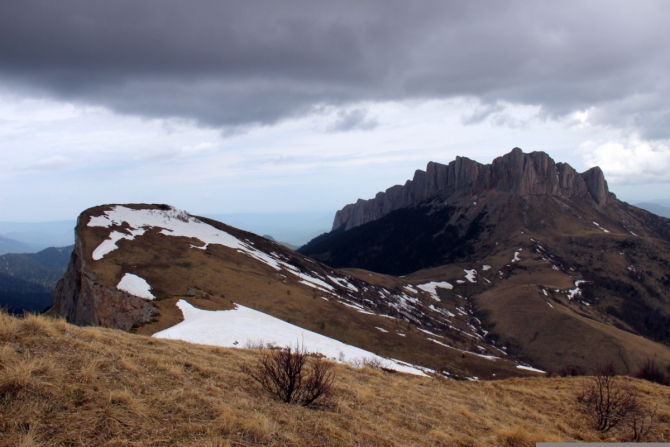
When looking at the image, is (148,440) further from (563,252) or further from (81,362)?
(563,252)

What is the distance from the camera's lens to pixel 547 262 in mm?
120062

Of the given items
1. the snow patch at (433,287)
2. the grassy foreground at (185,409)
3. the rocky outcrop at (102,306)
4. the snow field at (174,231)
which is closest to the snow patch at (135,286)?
the rocky outcrop at (102,306)

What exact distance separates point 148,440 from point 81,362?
3.31m

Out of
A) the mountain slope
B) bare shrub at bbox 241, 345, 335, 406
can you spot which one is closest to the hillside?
the mountain slope

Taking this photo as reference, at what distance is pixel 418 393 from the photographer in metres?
14.2

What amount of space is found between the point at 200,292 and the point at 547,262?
115589 millimetres

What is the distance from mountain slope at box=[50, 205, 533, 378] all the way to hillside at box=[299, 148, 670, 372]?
19.9 metres

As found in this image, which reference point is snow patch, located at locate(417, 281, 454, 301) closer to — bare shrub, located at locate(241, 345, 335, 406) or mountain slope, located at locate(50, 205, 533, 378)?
mountain slope, located at locate(50, 205, 533, 378)

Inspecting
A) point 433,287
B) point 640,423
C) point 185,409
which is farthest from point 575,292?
point 185,409

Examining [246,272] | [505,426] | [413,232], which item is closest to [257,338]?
[505,426]

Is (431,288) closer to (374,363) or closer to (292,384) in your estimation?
(374,363)

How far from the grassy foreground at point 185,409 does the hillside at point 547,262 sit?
6202 cm

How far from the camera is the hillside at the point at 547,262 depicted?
71.6 m

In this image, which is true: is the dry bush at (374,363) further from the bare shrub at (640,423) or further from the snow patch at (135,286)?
the snow patch at (135,286)
